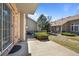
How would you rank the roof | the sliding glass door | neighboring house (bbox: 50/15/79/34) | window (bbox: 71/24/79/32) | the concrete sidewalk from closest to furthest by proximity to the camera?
the sliding glass door → the concrete sidewalk → window (bbox: 71/24/79/32) → neighboring house (bbox: 50/15/79/34) → the roof

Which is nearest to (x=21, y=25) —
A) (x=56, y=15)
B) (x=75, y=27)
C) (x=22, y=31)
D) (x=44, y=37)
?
(x=22, y=31)

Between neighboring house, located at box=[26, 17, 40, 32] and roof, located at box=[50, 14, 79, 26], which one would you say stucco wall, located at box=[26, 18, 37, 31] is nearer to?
neighboring house, located at box=[26, 17, 40, 32]

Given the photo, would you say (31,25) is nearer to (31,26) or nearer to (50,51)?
(31,26)

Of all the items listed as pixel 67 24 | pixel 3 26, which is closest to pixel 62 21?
pixel 67 24

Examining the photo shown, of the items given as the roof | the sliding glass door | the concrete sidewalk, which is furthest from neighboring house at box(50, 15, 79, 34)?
the sliding glass door

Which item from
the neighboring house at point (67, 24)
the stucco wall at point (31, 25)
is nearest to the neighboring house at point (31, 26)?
the stucco wall at point (31, 25)

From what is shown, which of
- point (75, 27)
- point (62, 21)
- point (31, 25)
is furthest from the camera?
point (62, 21)

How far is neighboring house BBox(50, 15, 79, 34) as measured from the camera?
1418 centimetres

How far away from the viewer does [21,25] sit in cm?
806

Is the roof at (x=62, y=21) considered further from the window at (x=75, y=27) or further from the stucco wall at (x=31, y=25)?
the stucco wall at (x=31, y=25)

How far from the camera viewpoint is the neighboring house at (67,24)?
46.5 ft

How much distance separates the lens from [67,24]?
15273mm

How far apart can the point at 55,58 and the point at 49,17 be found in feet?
46.9

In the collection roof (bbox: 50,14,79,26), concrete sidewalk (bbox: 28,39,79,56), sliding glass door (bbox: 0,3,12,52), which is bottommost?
concrete sidewalk (bbox: 28,39,79,56)
